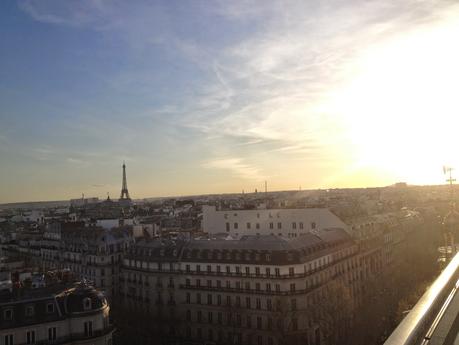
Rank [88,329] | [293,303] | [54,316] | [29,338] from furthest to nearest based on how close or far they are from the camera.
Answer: [293,303] → [88,329] → [54,316] → [29,338]

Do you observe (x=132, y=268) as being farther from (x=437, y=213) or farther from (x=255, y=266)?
(x=437, y=213)

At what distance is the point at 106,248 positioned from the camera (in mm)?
67312

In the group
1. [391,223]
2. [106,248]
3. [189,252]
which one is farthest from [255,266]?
[391,223]

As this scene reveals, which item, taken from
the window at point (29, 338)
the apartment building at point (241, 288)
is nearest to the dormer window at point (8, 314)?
the window at point (29, 338)

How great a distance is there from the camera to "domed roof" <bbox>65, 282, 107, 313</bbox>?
3638 cm

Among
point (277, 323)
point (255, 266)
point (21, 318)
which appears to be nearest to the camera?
point (21, 318)

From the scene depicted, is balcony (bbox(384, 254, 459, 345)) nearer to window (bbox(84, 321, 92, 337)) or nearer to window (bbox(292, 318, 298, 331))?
window (bbox(84, 321, 92, 337))

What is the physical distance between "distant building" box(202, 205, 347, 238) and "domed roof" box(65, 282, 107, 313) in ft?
141

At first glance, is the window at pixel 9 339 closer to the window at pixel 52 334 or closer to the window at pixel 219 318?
the window at pixel 52 334

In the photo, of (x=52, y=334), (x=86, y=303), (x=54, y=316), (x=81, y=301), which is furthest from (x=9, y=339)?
(x=86, y=303)

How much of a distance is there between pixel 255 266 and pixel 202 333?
32.3ft

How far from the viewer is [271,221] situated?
81.4 meters

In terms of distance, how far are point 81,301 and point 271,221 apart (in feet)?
159

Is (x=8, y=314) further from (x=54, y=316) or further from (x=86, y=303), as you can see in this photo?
(x=86, y=303)
